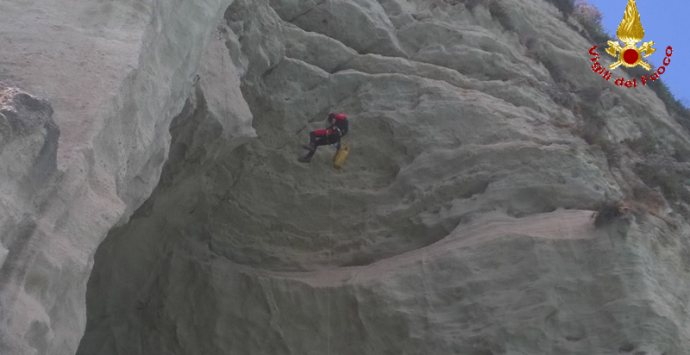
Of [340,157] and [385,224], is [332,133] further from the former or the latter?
[385,224]

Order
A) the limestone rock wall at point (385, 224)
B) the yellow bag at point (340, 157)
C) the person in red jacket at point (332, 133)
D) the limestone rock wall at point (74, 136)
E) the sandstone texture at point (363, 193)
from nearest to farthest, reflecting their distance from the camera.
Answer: the limestone rock wall at point (74, 136) < the sandstone texture at point (363, 193) < the limestone rock wall at point (385, 224) < the person in red jacket at point (332, 133) < the yellow bag at point (340, 157)

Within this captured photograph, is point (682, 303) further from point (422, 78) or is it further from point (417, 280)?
point (422, 78)

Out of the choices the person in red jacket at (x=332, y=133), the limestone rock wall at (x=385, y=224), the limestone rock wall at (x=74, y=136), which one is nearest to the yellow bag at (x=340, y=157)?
the person in red jacket at (x=332, y=133)

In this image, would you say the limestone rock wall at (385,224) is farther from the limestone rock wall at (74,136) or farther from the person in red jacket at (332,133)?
the limestone rock wall at (74,136)

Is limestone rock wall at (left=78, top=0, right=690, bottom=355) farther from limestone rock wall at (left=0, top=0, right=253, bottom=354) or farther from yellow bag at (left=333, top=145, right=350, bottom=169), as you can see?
limestone rock wall at (left=0, top=0, right=253, bottom=354)

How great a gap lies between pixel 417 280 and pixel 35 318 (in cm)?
601

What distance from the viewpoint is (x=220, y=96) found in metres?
9.00

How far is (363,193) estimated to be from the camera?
1115 cm

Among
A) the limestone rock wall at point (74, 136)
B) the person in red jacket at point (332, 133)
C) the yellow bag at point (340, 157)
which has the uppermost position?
the limestone rock wall at point (74, 136)

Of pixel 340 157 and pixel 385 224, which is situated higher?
pixel 340 157

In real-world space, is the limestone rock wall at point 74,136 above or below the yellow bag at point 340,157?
above

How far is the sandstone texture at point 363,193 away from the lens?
24.0 ft

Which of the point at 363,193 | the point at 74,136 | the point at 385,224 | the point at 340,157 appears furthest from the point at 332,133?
the point at 74,136

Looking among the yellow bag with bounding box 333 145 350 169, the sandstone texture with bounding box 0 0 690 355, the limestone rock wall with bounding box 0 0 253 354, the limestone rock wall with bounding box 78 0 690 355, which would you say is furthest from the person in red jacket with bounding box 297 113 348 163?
the limestone rock wall with bounding box 0 0 253 354
